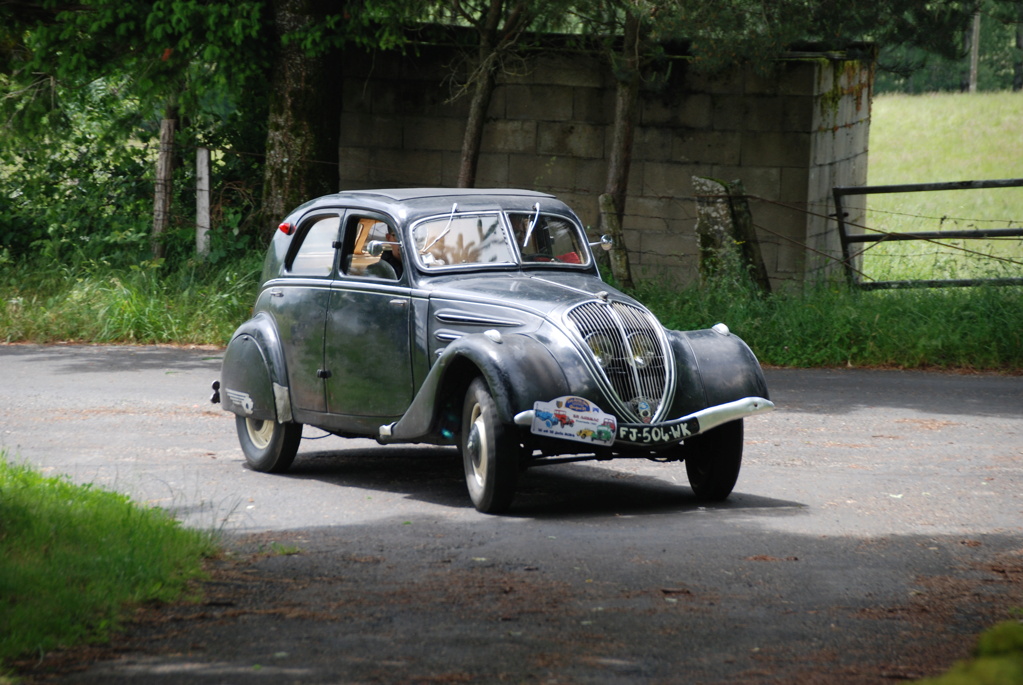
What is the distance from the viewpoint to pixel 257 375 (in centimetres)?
875

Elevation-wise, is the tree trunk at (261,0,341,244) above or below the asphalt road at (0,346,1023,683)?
above

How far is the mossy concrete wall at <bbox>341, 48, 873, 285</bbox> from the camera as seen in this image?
15.4 meters

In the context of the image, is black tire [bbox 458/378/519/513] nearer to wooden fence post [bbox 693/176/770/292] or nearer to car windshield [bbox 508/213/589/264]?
car windshield [bbox 508/213/589/264]

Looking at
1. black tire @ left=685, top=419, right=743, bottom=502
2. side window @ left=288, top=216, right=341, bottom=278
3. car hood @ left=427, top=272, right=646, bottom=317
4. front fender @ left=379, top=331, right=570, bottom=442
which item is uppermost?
side window @ left=288, top=216, right=341, bottom=278

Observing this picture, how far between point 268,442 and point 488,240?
2006 millimetres

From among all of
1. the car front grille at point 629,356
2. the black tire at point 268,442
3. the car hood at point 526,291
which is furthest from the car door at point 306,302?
the car front grille at point 629,356

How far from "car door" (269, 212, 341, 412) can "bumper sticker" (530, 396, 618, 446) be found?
2013 mm

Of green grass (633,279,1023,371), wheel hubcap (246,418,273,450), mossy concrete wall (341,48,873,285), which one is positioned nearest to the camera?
wheel hubcap (246,418,273,450)

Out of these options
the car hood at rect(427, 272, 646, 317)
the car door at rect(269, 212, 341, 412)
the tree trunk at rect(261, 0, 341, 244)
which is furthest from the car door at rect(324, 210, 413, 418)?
the tree trunk at rect(261, 0, 341, 244)

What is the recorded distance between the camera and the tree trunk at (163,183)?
16.5 meters

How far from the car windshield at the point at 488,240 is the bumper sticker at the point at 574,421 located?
1551 millimetres

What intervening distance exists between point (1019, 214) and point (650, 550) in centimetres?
2536

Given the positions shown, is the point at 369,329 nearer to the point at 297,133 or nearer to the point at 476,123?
the point at 476,123

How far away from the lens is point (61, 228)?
17.2 metres
